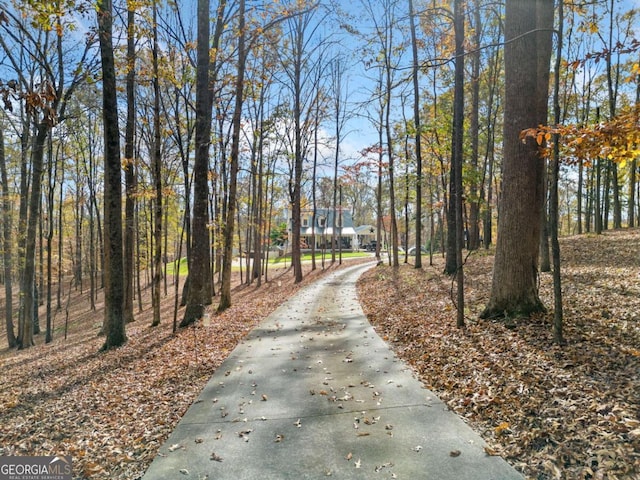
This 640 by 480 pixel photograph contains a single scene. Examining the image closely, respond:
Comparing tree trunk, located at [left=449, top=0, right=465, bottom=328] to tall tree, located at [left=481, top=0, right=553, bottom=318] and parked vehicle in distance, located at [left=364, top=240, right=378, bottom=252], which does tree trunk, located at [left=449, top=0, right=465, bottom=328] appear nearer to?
tall tree, located at [left=481, top=0, right=553, bottom=318]

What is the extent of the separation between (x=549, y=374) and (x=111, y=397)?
5.63 meters

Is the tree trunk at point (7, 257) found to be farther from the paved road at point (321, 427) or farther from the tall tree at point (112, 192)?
the paved road at point (321, 427)

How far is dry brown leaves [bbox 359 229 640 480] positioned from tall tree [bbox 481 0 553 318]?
0.57 meters

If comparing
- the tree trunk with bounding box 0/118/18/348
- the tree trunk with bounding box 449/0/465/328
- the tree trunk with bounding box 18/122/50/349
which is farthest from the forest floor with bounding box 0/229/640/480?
the tree trunk with bounding box 0/118/18/348

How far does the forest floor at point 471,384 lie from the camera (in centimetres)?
315

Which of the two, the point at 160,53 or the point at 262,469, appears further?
the point at 160,53

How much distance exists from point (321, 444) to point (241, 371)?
2.53 m

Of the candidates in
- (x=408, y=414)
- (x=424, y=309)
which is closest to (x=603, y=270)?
(x=424, y=309)

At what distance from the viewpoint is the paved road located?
310 cm

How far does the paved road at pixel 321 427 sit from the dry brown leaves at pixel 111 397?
0.37 metres

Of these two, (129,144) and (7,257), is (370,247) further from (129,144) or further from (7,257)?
(129,144)

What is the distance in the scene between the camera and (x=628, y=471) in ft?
8.62

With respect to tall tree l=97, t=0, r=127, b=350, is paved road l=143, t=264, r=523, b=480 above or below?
below

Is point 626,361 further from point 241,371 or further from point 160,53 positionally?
point 160,53
